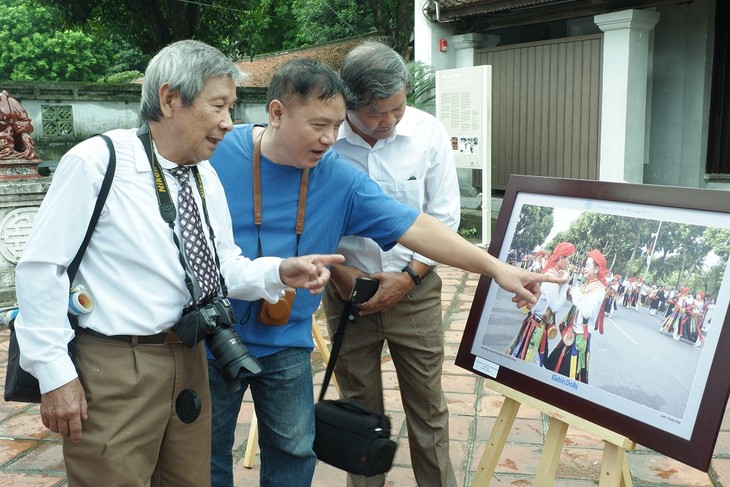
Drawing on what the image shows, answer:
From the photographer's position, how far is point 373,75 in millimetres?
2721

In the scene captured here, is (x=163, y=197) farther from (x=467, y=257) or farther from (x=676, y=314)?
(x=676, y=314)

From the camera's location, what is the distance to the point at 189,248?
2.05 meters

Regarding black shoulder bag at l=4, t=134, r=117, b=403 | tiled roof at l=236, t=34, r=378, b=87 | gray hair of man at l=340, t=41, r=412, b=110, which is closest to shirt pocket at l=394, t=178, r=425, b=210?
gray hair of man at l=340, t=41, r=412, b=110

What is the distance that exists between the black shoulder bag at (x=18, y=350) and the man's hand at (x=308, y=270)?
1.81 feet

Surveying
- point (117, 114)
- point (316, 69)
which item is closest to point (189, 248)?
point (316, 69)

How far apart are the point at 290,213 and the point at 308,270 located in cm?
37

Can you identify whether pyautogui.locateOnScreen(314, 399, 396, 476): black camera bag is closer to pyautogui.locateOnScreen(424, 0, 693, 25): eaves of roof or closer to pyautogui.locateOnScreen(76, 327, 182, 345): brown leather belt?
pyautogui.locateOnScreen(76, 327, 182, 345): brown leather belt

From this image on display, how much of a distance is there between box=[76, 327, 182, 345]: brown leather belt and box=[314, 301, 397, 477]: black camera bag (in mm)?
714

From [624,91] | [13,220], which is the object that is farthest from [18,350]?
[624,91]

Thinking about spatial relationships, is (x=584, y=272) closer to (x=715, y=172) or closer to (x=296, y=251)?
(x=296, y=251)

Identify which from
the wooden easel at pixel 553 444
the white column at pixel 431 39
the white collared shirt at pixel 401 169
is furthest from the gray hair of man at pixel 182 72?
the white column at pixel 431 39

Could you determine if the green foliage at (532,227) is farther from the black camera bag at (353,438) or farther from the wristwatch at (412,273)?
the black camera bag at (353,438)

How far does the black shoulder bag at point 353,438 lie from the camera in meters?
2.46

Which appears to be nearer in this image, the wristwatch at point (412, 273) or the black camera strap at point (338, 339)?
the black camera strap at point (338, 339)
